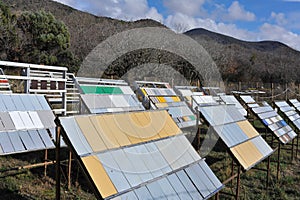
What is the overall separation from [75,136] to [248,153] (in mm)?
3390

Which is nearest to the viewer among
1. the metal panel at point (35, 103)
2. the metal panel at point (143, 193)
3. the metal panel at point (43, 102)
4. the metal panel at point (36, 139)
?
the metal panel at point (143, 193)

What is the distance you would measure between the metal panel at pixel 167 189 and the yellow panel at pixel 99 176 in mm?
634

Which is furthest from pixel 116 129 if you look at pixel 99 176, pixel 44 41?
pixel 44 41

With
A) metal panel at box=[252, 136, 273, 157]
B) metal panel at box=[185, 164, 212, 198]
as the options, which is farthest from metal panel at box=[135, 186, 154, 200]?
metal panel at box=[252, 136, 273, 157]

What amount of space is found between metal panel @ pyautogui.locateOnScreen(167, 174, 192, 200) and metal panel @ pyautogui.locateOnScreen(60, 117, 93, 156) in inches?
39.9

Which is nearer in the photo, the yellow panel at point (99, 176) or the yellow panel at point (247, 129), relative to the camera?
the yellow panel at point (99, 176)

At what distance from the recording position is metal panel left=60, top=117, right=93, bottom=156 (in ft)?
9.22

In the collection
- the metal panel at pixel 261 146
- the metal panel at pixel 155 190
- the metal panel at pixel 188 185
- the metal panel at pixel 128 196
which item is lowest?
the metal panel at pixel 261 146

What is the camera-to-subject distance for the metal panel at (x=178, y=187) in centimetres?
333

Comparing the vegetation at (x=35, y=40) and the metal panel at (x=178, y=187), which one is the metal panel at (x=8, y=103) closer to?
the metal panel at (x=178, y=187)

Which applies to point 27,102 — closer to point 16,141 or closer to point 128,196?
point 16,141

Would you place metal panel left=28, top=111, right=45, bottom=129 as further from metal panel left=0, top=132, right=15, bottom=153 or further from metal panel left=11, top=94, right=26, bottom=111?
metal panel left=0, top=132, right=15, bottom=153

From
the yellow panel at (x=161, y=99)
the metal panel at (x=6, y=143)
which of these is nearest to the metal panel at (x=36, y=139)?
the metal panel at (x=6, y=143)

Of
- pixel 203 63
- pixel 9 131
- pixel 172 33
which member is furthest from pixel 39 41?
pixel 9 131
